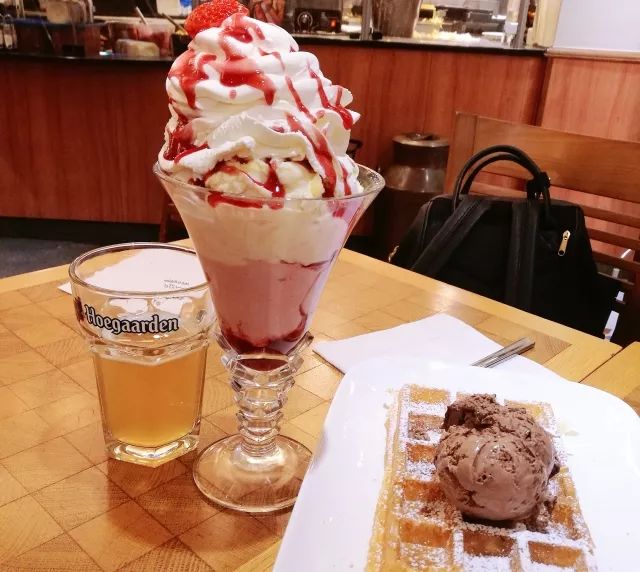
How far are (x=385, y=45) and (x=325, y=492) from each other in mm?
3227

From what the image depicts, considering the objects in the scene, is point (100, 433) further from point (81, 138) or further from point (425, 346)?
point (81, 138)

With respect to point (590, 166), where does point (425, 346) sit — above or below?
below

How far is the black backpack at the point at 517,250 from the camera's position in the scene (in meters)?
1.59

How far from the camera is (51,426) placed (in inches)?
32.4

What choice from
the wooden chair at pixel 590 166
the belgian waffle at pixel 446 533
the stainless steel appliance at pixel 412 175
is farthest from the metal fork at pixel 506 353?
the stainless steel appliance at pixel 412 175

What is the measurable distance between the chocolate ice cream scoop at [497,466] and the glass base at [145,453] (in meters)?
0.32

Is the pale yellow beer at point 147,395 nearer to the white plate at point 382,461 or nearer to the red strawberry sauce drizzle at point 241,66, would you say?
the white plate at point 382,461

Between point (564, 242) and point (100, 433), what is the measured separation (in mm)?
1231

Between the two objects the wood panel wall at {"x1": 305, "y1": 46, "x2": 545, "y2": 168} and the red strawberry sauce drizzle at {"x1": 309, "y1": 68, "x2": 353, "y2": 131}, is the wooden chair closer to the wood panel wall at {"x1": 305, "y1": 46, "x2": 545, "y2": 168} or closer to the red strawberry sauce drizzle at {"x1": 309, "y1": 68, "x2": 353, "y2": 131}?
the red strawberry sauce drizzle at {"x1": 309, "y1": 68, "x2": 353, "y2": 131}

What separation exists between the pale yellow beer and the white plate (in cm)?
18

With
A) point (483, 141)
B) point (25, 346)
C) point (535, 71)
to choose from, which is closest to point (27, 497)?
point (25, 346)

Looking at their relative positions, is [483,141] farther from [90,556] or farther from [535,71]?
[535,71]

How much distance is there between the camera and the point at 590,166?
5.66ft

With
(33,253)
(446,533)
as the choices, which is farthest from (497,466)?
(33,253)
